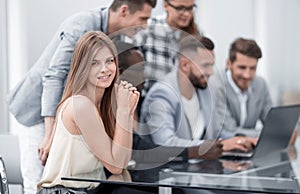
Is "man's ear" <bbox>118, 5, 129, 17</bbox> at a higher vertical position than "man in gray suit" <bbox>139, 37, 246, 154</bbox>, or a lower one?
higher


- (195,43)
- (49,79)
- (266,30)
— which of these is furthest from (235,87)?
(49,79)

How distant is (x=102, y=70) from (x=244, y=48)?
1.13 meters

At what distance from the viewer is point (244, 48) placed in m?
2.81

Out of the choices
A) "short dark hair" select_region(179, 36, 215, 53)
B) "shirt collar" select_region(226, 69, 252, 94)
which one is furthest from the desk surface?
Result: "shirt collar" select_region(226, 69, 252, 94)

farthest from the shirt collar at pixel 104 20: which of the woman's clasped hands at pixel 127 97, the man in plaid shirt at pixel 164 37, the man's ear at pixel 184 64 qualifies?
the man's ear at pixel 184 64

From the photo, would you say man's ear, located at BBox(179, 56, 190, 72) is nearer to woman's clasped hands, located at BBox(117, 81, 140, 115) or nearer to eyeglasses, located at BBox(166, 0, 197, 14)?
eyeglasses, located at BBox(166, 0, 197, 14)

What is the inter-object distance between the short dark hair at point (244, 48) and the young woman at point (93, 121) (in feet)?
3.40

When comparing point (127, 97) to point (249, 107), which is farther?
point (249, 107)

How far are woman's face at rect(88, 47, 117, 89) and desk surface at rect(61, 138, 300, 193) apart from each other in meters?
0.27

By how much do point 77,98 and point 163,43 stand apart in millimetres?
529

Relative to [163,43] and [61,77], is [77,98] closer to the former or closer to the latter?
[61,77]

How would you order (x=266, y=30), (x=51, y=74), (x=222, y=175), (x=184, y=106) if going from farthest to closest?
(x=266, y=30), (x=184, y=106), (x=51, y=74), (x=222, y=175)

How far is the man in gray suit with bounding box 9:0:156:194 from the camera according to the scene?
2.01 meters

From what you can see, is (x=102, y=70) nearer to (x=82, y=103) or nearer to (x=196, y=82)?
(x=82, y=103)
